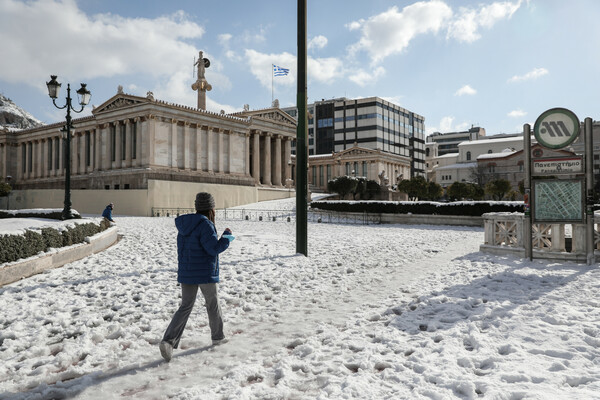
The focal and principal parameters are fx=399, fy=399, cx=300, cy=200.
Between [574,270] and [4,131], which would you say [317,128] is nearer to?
[4,131]

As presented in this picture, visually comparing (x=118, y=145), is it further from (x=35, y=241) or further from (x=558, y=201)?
(x=558, y=201)

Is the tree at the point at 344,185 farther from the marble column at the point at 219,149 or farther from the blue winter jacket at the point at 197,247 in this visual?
the blue winter jacket at the point at 197,247

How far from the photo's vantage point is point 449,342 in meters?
4.98

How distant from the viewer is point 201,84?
52219 mm

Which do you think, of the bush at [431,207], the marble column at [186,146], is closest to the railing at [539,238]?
the bush at [431,207]

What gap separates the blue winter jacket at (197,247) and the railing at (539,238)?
401 inches

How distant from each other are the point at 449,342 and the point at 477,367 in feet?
2.22

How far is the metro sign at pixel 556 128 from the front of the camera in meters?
10.4

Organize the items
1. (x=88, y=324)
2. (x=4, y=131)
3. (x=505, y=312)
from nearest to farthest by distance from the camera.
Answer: (x=88, y=324)
(x=505, y=312)
(x=4, y=131)

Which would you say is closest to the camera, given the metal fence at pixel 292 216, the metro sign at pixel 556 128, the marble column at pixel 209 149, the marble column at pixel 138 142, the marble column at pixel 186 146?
the metro sign at pixel 556 128

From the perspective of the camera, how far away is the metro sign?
1044 centimetres

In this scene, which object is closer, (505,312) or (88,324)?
(88,324)

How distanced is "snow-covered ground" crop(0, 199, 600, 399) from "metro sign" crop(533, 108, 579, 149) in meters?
3.39

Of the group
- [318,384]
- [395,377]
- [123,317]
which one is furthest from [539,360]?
[123,317]
